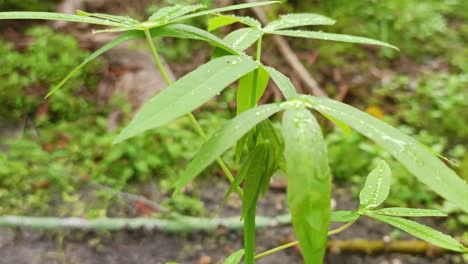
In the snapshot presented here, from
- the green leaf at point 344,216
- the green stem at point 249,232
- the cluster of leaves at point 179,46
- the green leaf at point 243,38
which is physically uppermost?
the green leaf at point 243,38

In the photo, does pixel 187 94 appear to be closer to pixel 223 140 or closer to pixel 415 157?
pixel 223 140

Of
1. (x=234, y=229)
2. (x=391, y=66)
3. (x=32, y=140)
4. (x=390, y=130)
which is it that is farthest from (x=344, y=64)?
(x=390, y=130)

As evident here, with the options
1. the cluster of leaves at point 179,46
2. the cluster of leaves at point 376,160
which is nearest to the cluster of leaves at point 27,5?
the cluster of leaves at point 179,46

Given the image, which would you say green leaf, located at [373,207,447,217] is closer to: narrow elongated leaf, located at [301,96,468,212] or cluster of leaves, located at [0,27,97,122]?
narrow elongated leaf, located at [301,96,468,212]

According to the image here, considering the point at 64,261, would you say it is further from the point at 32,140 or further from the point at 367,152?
the point at 367,152

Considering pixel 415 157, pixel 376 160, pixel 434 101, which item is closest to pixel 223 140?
pixel 415 157

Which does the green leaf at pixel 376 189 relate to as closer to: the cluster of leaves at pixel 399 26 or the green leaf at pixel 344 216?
the green leaf at pixel 344 216
